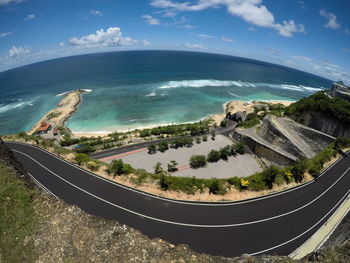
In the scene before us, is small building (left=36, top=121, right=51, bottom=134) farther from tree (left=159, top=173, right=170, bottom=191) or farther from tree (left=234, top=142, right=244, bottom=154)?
tree (left=234, top=142, right=244, bottom=154)

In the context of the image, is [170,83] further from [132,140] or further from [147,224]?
[147,224]

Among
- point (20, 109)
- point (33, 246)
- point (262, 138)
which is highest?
point (262, 138)

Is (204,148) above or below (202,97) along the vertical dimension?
below

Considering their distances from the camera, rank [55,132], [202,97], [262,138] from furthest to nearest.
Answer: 1. [202,97]
2. [55,132]
3. [262,138]

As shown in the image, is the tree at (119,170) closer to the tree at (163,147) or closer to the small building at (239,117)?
the tree at (163,147)

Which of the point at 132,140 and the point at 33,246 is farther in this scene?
the point at 132,140

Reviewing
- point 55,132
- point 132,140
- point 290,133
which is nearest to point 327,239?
point 290,133

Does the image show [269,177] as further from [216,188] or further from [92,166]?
[92,166]

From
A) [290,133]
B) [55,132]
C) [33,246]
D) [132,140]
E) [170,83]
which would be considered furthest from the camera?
[170,83]
